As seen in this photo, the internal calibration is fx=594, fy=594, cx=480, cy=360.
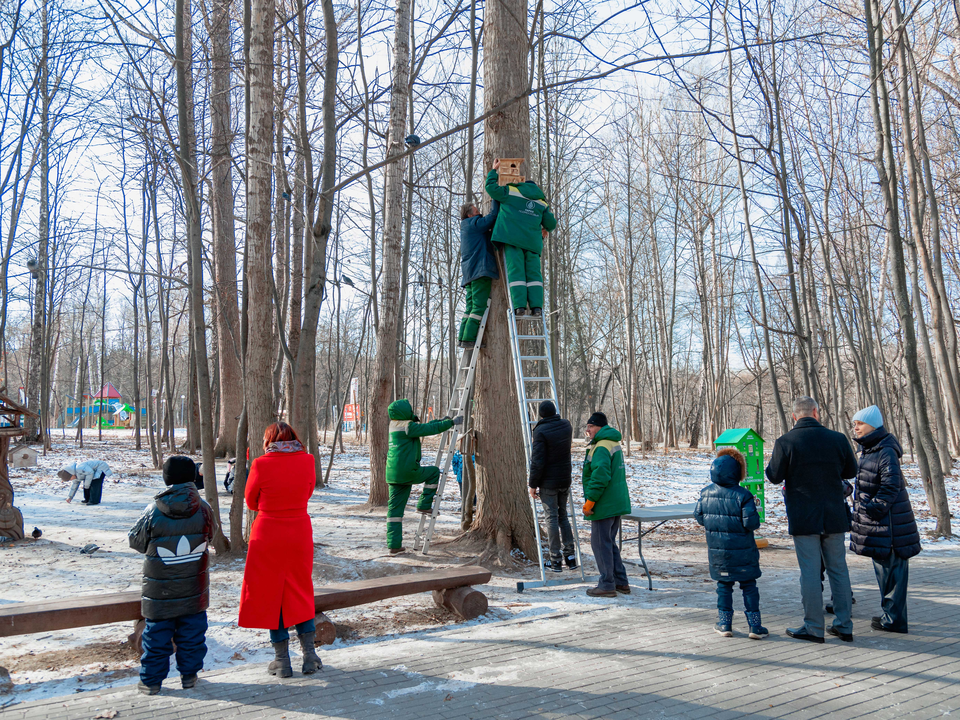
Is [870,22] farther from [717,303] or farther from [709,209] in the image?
[717,303]

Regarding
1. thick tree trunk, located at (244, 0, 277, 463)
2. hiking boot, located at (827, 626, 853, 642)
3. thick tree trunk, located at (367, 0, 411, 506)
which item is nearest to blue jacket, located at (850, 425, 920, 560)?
hiking boot, located at (827, 626, 853, 642)

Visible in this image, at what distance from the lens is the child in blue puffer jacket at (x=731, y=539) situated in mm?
4547

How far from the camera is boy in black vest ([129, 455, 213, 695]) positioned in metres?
3.63

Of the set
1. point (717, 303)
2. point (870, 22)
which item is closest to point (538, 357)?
point (870, 22)

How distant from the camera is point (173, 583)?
3.68 m

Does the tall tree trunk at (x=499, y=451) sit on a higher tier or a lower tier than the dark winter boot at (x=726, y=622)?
higher

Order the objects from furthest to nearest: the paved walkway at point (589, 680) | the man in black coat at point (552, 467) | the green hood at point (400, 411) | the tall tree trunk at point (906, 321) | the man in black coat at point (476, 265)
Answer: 1. the tall tree trunk at point (906, 321)
2. the green hood at point (400, 411)
3. the man in black coat at point (476, 265)
4. the man in black coat at point (552, 467)
5. the paved walkway at point (589, 680)

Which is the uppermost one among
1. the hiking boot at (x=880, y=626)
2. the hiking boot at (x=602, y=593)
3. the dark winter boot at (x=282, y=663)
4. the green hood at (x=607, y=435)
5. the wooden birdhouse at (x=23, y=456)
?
the green hood at (x=607, y=435)

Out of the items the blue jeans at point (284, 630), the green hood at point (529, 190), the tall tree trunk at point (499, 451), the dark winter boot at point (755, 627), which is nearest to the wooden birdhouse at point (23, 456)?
the tall tree trunk at point (499, 451)

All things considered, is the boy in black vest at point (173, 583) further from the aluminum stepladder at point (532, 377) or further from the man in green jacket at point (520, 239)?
the man in green jacket at point (520, 239)

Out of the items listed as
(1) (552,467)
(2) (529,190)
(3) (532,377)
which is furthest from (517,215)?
(1) (552,467)

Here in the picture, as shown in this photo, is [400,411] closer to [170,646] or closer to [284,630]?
[284,630]

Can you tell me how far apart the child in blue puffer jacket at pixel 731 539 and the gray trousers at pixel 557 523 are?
1891mm

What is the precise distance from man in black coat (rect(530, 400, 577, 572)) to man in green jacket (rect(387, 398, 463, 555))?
3.48 feet
